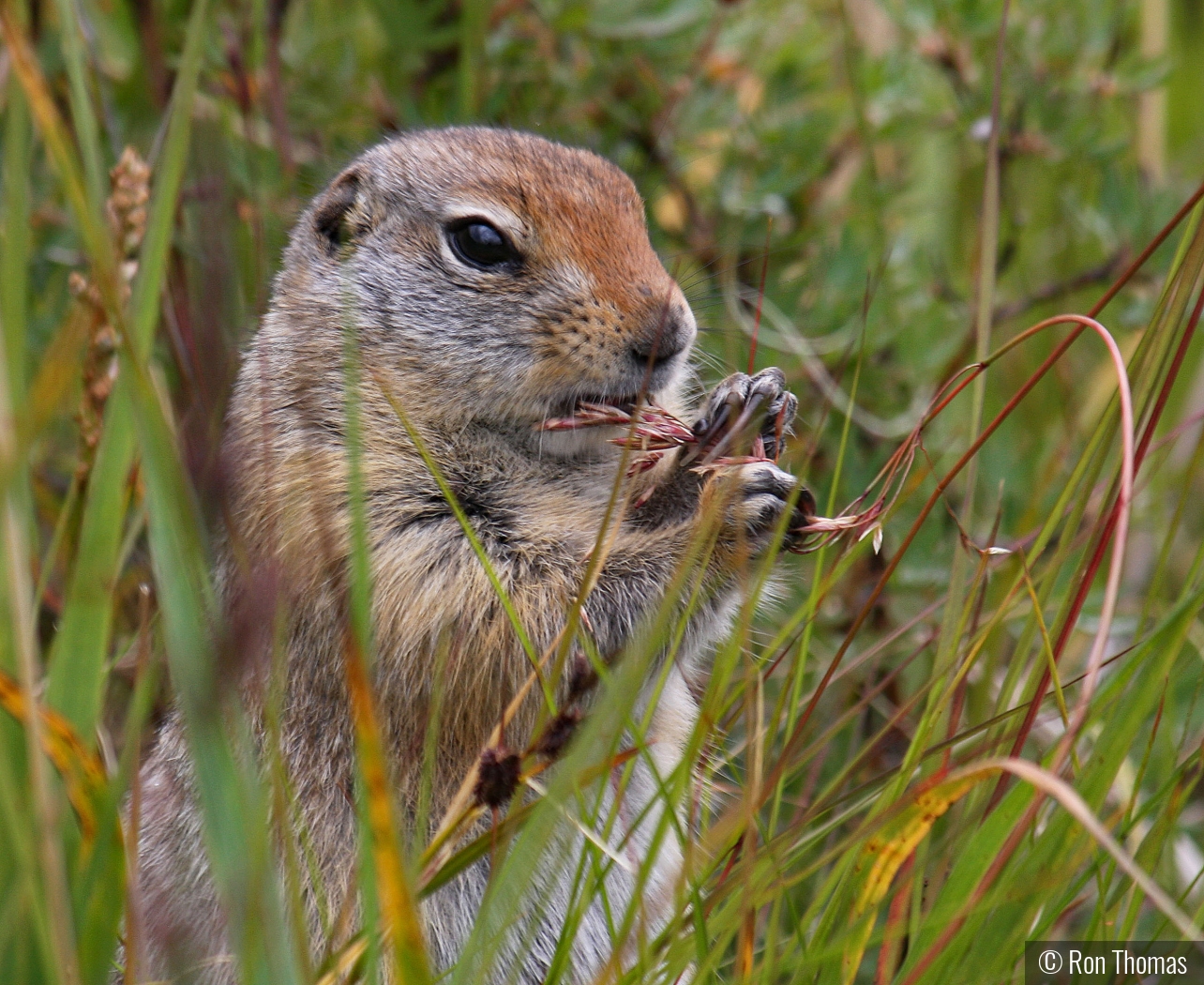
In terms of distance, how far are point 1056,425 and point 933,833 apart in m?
2.30

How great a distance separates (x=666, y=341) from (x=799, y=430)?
1.72 metres

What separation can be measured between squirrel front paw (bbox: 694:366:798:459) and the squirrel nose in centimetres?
16

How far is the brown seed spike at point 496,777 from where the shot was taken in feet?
4.65

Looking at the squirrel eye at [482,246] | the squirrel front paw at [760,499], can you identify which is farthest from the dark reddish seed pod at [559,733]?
the squirrel eye at [482,246]

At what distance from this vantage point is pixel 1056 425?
4105 mm

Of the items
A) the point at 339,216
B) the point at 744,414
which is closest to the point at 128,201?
the point at 339,216

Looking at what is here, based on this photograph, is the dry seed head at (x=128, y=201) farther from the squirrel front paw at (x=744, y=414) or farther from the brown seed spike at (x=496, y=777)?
the brown seed spike at (x=496, y=777)

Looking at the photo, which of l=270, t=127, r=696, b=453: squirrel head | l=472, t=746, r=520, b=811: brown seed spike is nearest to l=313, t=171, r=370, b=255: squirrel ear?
l=270, t=127, r=696, b=453: squirrel head

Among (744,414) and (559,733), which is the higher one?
(744,414)

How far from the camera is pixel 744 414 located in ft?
6.76

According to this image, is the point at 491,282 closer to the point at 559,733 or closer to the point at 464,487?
the point at 464,487

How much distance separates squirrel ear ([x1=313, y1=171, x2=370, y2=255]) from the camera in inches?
109

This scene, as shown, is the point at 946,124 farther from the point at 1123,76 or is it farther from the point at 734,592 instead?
the point at 734,592

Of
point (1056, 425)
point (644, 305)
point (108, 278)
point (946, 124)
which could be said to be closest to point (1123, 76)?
point (946, 124)
